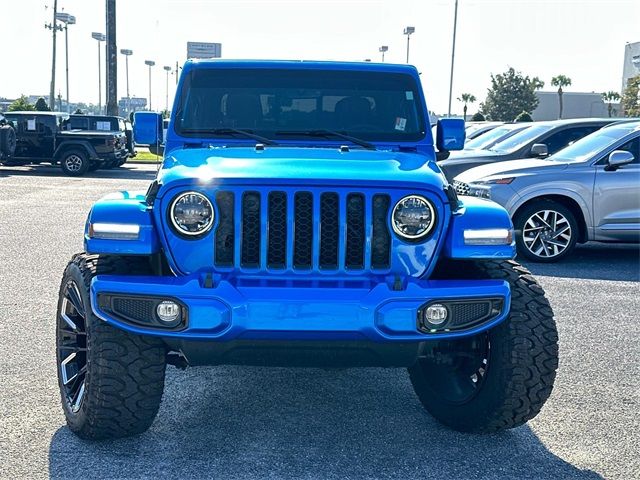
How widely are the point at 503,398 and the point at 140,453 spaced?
1.73 metres

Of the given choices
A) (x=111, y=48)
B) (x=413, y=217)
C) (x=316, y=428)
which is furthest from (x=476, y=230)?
(x=111, y=48)

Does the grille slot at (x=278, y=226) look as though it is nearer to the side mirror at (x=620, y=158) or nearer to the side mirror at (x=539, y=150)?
the side mirror at (x=620, y=158)

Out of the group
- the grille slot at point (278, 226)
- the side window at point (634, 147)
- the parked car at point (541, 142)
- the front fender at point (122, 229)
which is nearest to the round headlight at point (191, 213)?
the front fender at point (122, 229)

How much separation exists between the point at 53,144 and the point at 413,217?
19.1 metres

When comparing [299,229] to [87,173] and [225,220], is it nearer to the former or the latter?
[225,220]

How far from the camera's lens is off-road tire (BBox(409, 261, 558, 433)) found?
385cm

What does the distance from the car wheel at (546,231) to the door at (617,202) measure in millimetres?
314

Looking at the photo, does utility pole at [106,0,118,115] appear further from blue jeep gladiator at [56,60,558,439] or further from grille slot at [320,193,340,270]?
grille slot at [320,193,340,270]

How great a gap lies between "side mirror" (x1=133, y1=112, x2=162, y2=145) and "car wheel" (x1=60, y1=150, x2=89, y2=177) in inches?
644

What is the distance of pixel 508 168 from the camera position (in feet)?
32.2

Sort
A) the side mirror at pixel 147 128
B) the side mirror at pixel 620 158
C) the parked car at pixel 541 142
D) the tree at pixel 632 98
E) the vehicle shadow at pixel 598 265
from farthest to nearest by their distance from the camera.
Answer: the tree at pixel 632 98 < the parked car at pixel 541 142 < the side mirror at pixel 620 158 < the vehicle shadow at pixel 598 265 < the side mirror at pixel 147 128

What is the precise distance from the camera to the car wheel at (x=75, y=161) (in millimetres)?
21031

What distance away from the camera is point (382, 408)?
4535 mm

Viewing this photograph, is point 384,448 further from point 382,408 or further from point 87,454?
point 87,454
